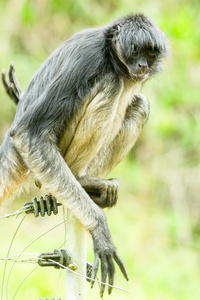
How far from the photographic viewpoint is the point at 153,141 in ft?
39.5

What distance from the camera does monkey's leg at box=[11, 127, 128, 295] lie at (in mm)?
4551

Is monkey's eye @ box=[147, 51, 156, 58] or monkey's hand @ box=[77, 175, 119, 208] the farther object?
monkey's eye @ box=[147, 51, 156, 58]

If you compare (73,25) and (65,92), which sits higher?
(73,25)

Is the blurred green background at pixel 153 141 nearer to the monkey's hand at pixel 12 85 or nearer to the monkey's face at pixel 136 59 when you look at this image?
the monkey's hand at pixel 12 85

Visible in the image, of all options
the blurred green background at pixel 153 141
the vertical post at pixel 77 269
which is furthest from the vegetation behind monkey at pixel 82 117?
the blurred green background at pixel 153 141

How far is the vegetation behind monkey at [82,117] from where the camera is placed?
4.69m

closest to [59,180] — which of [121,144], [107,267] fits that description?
[107,267]

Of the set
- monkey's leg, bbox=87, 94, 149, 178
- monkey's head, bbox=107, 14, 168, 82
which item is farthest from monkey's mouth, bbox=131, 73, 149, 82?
monkey's leg, bbox=87, 94, 149, 178

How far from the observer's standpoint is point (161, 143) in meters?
12.2

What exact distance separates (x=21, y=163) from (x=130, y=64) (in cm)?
142

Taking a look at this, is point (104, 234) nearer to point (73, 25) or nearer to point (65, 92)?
point (65, 92)

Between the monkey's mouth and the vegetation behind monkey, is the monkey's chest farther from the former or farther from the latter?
the monkey's mouth

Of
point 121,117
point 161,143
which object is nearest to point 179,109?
point 161,143

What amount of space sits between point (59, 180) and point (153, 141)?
7536mm
